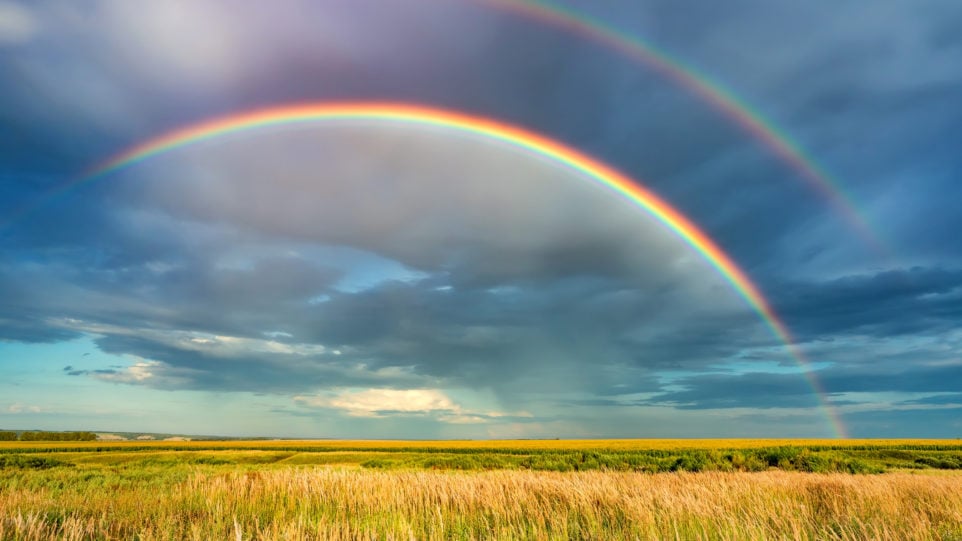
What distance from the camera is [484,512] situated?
9867 millimetres

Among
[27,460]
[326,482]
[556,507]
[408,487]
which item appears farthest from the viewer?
[27,460]

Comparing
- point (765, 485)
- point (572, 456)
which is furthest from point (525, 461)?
point (765, 485)

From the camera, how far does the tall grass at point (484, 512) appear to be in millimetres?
7840

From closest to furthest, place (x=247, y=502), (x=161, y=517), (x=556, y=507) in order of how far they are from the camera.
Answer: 1. (x=161, y=517)
2. (x=556, y=507)
3. (x=247, y=502)

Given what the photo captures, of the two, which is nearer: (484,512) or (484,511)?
(484,512)

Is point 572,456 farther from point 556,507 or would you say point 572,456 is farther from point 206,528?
point 206,528

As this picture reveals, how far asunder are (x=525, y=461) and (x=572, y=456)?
370 centimetres

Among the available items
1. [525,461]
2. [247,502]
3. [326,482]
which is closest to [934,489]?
[326,482]

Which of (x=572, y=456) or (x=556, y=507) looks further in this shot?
(x=572, y=456)

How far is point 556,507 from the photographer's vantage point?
988cm

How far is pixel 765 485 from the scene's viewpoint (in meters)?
13.3

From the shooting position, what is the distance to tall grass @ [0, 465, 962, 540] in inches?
309

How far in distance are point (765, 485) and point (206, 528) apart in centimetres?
1236

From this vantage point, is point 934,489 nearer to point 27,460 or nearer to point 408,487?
point 408,487
